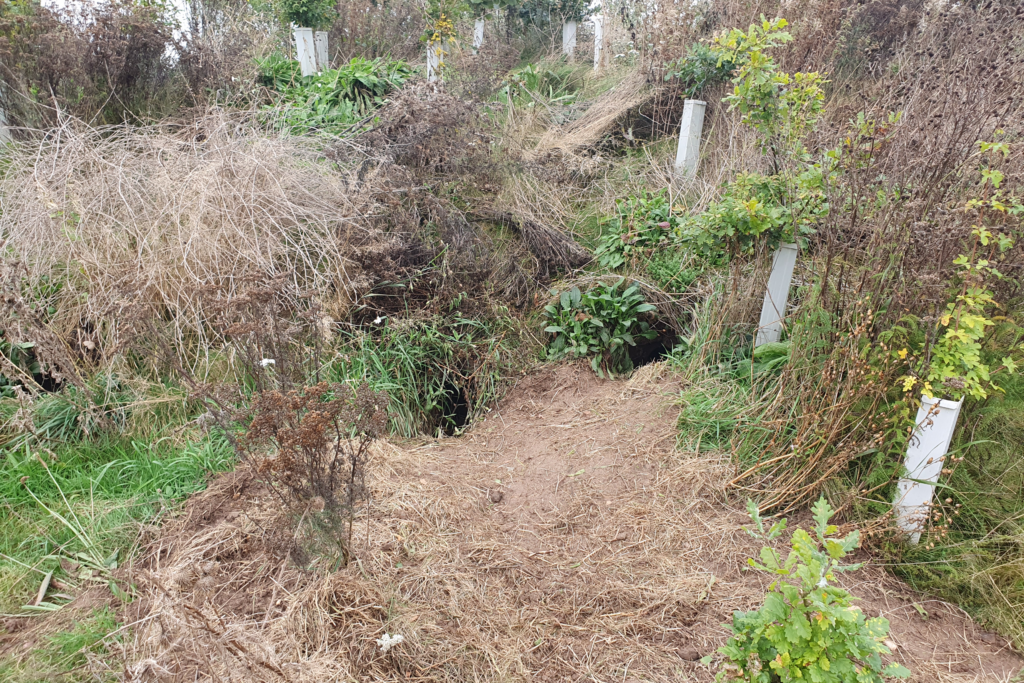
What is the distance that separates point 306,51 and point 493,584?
7384 mm

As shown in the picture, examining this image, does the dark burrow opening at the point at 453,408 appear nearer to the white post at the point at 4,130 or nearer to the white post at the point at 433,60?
the white post at the point at 433,60

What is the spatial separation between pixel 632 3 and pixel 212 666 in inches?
324

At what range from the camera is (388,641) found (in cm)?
234

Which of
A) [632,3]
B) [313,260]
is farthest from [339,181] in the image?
[632,3]

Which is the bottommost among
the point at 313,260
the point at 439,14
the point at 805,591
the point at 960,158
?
the point at 805,591

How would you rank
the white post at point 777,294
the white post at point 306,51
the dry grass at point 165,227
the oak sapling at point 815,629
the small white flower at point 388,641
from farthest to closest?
the white post at point 306,51 → the dry grass at point 165,227 → the white post at point 777,294 → the small white flower at point 388,641 → the oak sapling at point 815,629

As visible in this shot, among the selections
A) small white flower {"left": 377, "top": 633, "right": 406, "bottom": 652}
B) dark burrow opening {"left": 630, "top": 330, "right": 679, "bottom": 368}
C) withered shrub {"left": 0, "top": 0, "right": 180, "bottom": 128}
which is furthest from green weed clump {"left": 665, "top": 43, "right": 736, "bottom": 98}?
small white flower {"left": 377, "top": 633, "right": 406, "bottom": 652}

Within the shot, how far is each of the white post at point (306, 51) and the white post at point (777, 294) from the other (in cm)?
646

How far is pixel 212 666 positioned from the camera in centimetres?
218

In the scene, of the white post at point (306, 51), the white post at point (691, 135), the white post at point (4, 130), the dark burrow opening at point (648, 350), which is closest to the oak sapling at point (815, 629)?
the dark burrow opening at point (648, 350)

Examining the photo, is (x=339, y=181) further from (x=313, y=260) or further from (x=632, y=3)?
(x=632, y=3)

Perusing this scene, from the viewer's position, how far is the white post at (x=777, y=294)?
3.63m

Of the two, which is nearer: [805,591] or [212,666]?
[805,591]

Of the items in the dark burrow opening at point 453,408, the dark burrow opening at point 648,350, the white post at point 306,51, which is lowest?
the dark burrow opening at point 453,408
